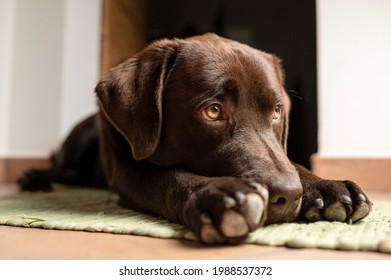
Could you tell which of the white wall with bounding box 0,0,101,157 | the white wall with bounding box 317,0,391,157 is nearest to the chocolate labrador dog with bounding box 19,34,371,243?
the white wall with bounding box 317,0,391,157

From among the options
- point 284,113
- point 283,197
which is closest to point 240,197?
point 283,197

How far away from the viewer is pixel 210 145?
58.7 inches

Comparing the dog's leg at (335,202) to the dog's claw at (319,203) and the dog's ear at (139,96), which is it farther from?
the dog's ear at (139,96)

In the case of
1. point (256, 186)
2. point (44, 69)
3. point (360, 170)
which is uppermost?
point (44, 69)

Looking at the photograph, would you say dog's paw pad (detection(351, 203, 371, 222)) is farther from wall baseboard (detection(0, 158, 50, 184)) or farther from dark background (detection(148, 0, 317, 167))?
wall baseboard (detection(0, 158, 50, 184))

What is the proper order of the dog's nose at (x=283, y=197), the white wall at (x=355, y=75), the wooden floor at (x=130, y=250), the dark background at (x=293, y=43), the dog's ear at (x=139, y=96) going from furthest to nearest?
the dark background at (x=293, y=43), the white wall at (x=355, y=75), the dog's ear at (x=139, y=96), the dog's nose at (x=283, y=197), the wooden floor at (x=130, y=250)

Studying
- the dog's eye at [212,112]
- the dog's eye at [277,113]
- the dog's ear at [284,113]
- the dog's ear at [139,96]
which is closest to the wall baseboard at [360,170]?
the dog's ear at [284,113]

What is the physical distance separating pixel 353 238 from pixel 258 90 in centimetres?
61

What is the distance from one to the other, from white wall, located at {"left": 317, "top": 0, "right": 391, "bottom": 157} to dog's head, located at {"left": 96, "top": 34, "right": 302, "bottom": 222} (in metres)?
0.39

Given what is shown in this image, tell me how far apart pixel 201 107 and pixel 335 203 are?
21.0 inches

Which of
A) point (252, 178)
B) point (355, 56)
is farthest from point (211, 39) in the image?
point (252, 178)

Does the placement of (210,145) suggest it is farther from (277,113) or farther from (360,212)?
(360,212)

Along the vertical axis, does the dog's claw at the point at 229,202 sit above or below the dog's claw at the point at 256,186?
below

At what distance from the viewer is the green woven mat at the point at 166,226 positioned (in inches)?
43.1
